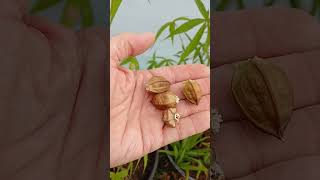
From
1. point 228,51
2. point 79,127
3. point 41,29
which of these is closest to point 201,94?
point 228,51

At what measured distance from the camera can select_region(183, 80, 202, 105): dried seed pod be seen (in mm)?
932

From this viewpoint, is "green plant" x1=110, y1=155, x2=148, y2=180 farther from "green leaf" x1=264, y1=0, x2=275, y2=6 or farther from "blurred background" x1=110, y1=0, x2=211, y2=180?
"green leaf" x1=264, y1=0, x2=275, y2=6

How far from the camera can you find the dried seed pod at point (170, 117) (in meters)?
0.92

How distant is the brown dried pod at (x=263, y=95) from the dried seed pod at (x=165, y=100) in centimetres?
15

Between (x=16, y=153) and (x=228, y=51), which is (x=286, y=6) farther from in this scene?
(x=16, y=153)

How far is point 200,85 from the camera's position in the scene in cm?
95

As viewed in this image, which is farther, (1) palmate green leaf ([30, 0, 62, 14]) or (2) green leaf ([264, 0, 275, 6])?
(2) green leaf ([264, 0, 275, 6])

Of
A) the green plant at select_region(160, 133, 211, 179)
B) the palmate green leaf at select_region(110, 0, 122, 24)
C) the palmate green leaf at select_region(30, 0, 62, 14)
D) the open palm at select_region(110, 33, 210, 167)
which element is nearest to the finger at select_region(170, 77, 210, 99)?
the open palm at select_region(110, 33, 210, 167)

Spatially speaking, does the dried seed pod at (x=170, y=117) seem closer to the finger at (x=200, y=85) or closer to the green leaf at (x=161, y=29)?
the finger at (x=200, y=85)

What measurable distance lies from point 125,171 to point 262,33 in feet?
1.64

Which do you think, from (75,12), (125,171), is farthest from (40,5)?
(125,171)

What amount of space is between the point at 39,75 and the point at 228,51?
0.47 meters

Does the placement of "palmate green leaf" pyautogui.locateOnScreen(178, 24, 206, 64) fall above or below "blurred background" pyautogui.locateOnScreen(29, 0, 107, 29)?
below

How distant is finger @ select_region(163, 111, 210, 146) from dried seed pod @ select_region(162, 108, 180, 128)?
0.9 inches
